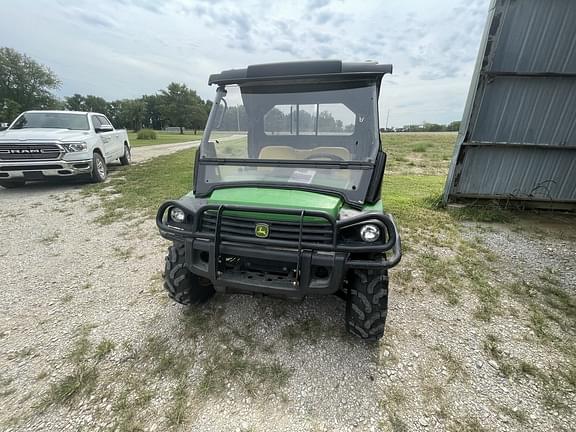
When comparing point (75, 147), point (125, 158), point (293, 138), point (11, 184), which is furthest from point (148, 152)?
point (293, 138)

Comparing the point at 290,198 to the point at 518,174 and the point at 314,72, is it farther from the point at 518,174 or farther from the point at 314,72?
the point at 518,174

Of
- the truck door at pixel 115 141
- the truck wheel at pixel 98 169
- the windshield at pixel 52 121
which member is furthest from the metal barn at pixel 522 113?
the truck door at pixel 115 141

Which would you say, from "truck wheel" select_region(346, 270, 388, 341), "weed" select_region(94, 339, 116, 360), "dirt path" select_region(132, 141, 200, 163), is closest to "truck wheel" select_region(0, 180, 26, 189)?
"dirt path" select_region(132, 141, 200, 163)

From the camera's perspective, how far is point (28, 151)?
629cm

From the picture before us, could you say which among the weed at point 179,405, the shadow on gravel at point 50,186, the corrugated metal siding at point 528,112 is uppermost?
the corrugated metal siding at point 528,112

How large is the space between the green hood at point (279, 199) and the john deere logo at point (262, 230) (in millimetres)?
145

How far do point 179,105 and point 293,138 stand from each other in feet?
243

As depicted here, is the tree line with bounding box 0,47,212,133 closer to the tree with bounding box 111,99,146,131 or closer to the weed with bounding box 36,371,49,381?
the tree with bounding box 111,99,146,131

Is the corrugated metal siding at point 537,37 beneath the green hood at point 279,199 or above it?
above

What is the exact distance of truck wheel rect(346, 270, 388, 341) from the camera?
211 cm

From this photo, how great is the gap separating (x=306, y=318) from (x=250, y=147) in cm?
187

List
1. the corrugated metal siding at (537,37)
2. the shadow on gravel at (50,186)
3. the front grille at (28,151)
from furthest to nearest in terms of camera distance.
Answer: the shadow on gravel at (50,186) → the front grille at (28,151) → the corrugated metal siding at (537,37)

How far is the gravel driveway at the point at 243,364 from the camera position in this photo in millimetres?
1768

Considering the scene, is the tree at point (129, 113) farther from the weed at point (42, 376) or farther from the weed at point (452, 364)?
the weed at point (452, 364)
